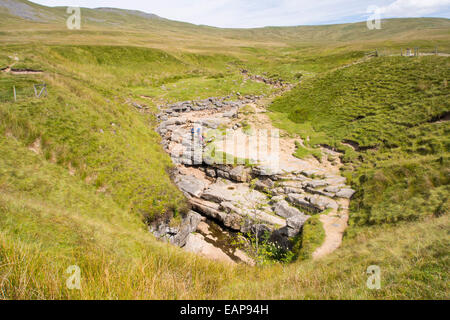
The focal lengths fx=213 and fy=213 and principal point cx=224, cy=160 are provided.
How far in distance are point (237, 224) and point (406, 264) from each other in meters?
11.3

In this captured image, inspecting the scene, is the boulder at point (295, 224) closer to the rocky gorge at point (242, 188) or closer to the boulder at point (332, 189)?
the rocky gorge at point (242, 188)

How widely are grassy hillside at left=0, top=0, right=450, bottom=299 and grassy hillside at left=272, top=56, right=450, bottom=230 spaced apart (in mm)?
112

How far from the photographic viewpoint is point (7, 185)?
32.2 feet

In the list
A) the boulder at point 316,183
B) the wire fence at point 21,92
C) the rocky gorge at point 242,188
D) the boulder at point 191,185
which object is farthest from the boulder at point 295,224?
the wire fence at point 21,92

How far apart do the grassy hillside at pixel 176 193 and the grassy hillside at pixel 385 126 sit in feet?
0.37

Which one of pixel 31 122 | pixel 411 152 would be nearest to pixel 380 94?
pixel 411 152

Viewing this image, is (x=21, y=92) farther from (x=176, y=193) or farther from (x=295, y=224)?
(x=295, y=224)

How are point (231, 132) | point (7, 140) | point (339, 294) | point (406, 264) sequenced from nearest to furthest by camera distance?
point (339, 294), point (406, 264), point (7, 140), point (231, 132)

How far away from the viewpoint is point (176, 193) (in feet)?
51.7

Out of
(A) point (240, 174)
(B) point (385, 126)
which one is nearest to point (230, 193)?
(A) point (240, 174)

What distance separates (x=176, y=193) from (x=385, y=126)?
21.8 meters

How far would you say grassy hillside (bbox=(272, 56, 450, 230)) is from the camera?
38.4 feet

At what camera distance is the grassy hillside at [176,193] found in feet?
14.5
